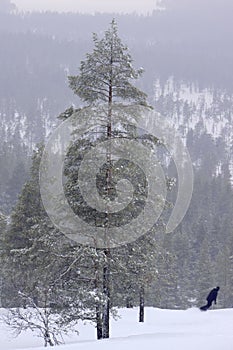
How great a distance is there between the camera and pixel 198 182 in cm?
8831

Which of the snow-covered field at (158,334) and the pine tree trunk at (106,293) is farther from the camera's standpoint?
the pine tree trunk at (106,293)

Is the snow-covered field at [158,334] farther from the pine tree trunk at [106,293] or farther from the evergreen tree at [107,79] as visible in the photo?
the evergreen tree at [107,79]

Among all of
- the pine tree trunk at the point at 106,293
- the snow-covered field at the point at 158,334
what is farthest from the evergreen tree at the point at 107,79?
the snow-covered field at the point at 158,334

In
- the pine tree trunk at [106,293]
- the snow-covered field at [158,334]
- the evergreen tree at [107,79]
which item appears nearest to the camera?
the snow-covered field at [158,334]

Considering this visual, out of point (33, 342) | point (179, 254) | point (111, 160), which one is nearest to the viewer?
point (111, 160)

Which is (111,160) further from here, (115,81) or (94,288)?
(94,288)

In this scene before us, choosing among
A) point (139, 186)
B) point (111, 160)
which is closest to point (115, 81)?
point (111, 160)

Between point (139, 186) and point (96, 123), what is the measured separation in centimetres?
229

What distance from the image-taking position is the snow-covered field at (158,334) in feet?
31.8

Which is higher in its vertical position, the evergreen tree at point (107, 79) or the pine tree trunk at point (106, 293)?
the evergreen tree at point (107, 79)

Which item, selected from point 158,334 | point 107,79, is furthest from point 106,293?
point 107,79

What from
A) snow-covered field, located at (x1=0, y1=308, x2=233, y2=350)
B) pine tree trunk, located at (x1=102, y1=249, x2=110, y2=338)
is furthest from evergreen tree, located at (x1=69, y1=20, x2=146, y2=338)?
snow-covered field, located at (x1=0, y1=308, x2=233, y2=350)

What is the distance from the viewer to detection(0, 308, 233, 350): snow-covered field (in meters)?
9.69

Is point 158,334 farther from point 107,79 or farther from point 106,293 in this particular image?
point 107,79
